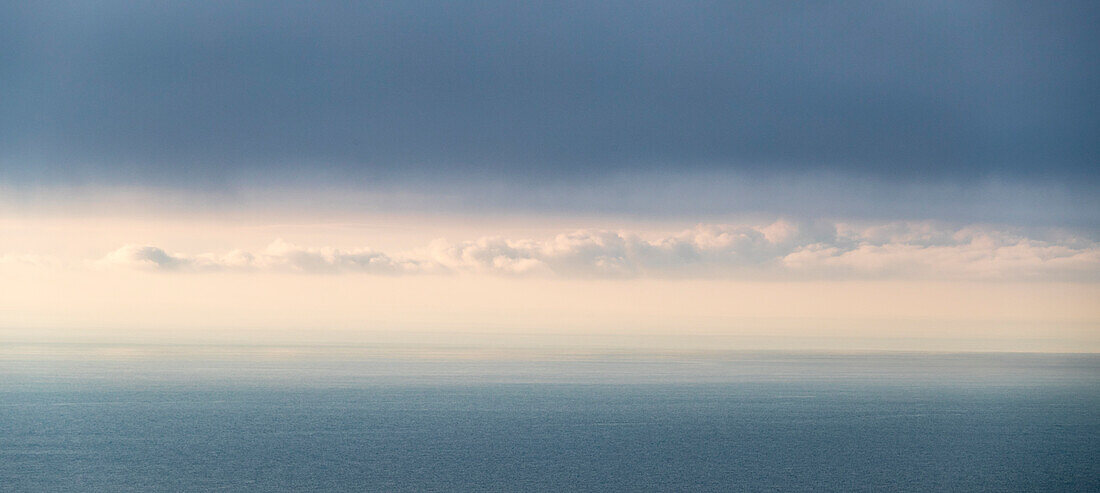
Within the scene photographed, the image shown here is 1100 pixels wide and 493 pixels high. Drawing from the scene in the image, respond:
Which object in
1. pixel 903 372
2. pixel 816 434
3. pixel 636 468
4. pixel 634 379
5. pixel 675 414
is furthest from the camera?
pixel 903 372

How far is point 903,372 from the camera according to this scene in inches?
6368

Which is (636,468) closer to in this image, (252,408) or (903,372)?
(252,408)

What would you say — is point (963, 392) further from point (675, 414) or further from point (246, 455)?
point (246, 455)

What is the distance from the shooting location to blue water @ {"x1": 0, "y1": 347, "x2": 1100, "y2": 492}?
39625 mm

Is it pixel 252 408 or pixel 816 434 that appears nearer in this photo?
pixel 816 434

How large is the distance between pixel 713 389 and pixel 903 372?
224ft

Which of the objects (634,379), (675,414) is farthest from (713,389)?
(675,414)

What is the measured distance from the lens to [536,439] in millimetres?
54688

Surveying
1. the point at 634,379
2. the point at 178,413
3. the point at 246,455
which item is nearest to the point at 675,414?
the point at 246,455

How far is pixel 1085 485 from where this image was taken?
38094mm

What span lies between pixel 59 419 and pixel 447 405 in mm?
30584

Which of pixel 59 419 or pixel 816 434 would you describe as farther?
pixel 59 419

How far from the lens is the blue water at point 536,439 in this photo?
130ft

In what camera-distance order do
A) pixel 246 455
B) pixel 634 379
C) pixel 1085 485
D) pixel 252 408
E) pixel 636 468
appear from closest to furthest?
pixel 1085 485
pixel 636 468
pixel 246 455
pixel 252 408
pixel 634 379
